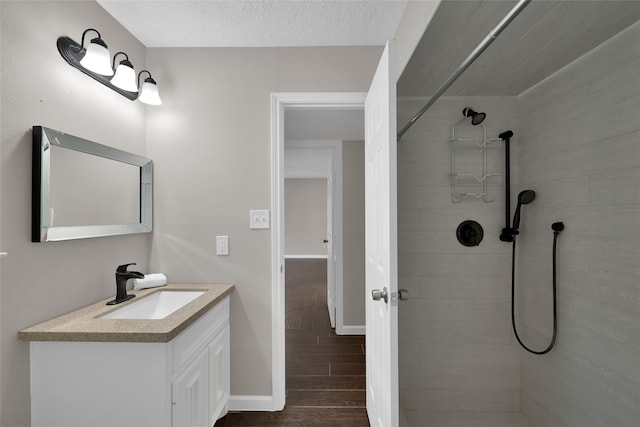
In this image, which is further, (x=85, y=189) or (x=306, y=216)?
(x=306, y=216)

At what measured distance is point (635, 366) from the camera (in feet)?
4.37

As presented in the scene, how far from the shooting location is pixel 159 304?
1.84 metres

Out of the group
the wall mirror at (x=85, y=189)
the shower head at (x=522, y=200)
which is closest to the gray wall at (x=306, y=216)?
the wall mirror at (x=85, y=189)

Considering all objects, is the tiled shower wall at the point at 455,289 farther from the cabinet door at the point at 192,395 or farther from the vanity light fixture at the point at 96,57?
the vanity light fixture at the point at 96,57

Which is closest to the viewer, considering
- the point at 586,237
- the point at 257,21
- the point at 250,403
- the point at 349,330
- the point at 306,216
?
the point at 586,237

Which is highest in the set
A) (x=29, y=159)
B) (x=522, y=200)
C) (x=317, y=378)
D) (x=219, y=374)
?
(x=29, y=159)

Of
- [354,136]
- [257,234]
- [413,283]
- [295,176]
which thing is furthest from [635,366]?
[295,176]

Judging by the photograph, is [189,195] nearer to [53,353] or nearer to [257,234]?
[257,234]

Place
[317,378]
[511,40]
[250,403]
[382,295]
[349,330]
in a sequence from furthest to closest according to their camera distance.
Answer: [349,330]
[317,378]
[250,403]
[511,40]
[382,295]

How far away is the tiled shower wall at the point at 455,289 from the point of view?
6.59 ft

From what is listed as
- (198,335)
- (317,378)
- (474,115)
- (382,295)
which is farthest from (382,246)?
(317,378)

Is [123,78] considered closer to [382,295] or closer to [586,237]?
[382,295]

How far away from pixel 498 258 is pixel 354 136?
191 centimetres

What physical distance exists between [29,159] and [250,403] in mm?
1784
